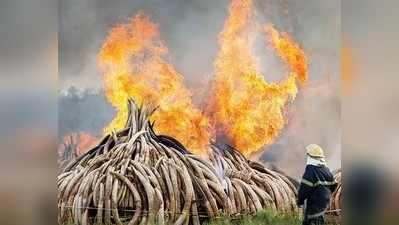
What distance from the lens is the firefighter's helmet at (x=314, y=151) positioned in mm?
2996

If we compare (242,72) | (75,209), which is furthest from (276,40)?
(75,209)

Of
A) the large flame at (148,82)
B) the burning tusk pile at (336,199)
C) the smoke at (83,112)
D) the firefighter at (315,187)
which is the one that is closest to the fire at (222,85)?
the large flame at (148,82)

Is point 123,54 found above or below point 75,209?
above

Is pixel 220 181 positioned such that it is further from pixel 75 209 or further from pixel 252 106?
pixel 75 209

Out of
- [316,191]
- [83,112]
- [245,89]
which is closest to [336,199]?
[316,191]

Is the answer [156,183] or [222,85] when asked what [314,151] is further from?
[156,183]

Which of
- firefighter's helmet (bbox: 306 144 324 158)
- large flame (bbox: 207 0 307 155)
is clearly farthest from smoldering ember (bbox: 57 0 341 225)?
firefighter's helmet (bbox: 306 144 324 158)

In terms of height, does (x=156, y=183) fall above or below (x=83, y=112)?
below

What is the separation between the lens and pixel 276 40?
3.06 m

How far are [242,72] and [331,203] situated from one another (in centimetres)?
74

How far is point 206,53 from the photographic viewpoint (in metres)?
3.11

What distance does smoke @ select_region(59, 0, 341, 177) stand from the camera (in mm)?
2963

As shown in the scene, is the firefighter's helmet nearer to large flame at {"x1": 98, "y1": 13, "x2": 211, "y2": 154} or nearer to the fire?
the fire

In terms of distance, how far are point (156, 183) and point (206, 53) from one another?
→ 68 centimetres
